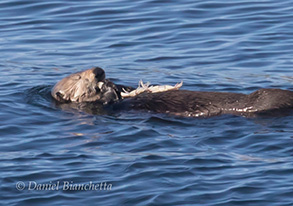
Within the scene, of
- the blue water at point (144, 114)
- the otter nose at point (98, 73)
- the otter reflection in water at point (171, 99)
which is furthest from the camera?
the otter nose at point (98, 73)

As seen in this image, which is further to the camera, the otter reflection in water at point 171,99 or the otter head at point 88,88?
the otter head at point 88,88

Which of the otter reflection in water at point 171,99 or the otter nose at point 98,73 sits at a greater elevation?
the otter nose at point 98,73

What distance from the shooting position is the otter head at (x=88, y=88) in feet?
26.9

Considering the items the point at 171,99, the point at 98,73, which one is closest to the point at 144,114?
the point at 171,99

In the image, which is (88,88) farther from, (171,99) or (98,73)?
(171,99)

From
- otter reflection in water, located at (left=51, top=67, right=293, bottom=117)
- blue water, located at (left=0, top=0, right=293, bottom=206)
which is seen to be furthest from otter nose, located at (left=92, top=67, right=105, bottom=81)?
blue water, located at (left=0, top=0, right=293, bottom=206)

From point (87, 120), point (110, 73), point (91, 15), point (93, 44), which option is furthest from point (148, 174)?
point (91, 15)

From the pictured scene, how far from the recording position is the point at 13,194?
5.49 metres

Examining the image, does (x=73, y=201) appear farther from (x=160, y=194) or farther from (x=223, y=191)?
(x=223, y=191)

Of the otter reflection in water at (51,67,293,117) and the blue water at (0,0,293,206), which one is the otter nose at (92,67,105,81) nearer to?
the otter reflection in water at (51,67,293,117)

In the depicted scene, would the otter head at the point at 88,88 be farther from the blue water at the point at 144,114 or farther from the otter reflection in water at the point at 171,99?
the blue water at the point at 144,114

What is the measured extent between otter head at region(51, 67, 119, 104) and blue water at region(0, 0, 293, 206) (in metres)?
0.28

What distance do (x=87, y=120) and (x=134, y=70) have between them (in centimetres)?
257

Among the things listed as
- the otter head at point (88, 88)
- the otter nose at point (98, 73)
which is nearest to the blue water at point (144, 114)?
the otter head at point (88, 88)
